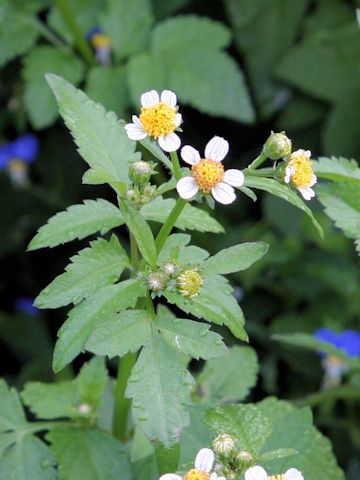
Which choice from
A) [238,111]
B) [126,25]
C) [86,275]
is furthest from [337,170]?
[126,25]

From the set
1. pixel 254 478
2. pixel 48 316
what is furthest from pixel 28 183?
pixel 254 478

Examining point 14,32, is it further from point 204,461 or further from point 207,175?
point 204,461

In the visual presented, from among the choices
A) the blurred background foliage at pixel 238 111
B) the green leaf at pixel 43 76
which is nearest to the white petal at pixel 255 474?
the blurred background foliage at pixel 238 111

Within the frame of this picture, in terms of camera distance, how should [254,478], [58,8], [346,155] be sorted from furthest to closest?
[346,155]
[58,8]
[254,478]

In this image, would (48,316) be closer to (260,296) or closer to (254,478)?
(260,296)

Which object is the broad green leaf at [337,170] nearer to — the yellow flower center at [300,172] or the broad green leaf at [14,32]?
the yellow flower center at [300,172]
